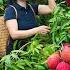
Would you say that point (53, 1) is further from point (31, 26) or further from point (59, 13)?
point (59, 13)

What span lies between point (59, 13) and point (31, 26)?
2.52ft

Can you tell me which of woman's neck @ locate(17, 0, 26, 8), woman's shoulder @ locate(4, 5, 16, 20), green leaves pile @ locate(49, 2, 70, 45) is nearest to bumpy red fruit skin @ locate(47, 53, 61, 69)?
green leaves pile @ locate(49, 2, 70, 45)

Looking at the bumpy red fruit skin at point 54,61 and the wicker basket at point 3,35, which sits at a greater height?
the bumpy red fruit skin at point 54,61

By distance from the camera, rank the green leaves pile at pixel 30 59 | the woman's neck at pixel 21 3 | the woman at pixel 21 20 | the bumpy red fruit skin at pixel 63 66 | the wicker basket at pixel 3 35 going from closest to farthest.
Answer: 1. the bumpy red fruit skin at pixel 63 66
2. the green leaves pile at pixel 30 59
3. the woman at pixel 21 20
4. the woman's neck at pixel 21 3
5. the wicker basket at pixel 3 35

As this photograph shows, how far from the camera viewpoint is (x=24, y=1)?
8.07 ft

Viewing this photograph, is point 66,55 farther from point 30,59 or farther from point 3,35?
point 3,35

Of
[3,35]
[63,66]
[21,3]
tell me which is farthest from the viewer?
[3,35]

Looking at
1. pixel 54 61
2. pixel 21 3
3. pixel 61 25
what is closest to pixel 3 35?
pixel 21 3

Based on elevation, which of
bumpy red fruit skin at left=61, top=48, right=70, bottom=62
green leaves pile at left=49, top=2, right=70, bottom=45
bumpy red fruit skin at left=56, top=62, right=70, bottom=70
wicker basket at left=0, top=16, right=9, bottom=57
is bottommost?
wicker basket at left=0, top=16, right=9, bottom=57

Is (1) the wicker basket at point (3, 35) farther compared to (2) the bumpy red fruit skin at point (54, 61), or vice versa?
(1) the wicker basket at point (3, 35)

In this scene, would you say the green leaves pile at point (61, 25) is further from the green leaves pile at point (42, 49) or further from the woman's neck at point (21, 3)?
the woman's neck at point (21, 3)

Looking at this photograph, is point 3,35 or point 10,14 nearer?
point 10,14

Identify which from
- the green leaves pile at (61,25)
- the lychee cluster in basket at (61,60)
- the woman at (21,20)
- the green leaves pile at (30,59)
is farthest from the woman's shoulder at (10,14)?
the lychee cluster in basket at (61,60)

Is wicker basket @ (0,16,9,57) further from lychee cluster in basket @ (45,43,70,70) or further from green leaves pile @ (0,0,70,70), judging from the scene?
lychee cluster in basket @ (45,43,70,70)
